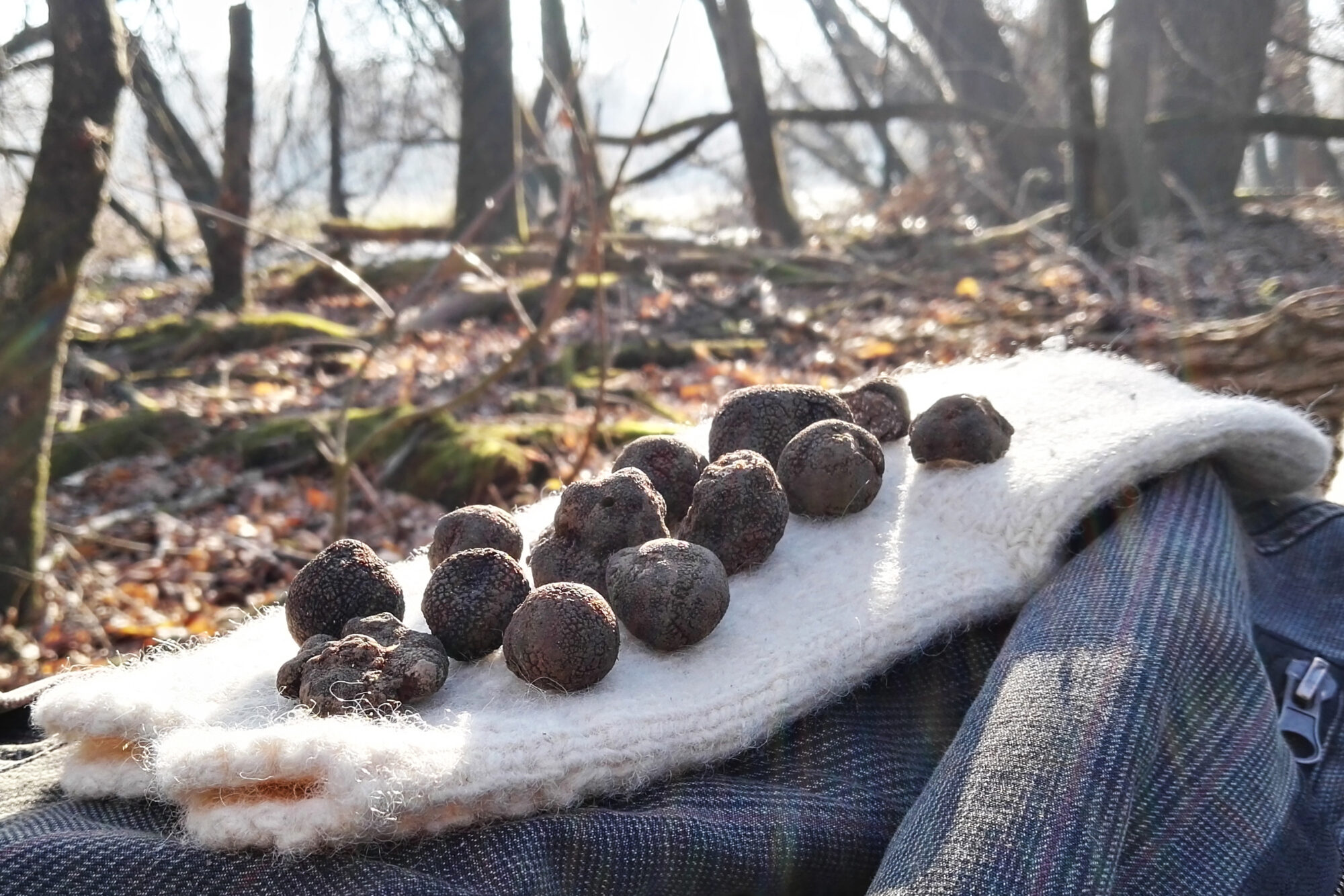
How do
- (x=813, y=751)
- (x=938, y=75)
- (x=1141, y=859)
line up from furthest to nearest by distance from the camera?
(x=938, y=75), (x=813, y=751), (x=1141, y=859)

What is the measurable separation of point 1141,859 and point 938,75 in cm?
1118

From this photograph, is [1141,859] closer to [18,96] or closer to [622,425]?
[622,425]

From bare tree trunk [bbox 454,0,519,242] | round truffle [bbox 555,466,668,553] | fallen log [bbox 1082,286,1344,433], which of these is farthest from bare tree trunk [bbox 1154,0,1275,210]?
round truffle [bbox 555,466,668,553]

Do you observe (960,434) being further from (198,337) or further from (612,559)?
(198,337)

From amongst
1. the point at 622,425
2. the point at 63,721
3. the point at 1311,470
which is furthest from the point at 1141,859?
the point at 622,425

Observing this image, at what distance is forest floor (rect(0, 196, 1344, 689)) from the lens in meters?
3.88

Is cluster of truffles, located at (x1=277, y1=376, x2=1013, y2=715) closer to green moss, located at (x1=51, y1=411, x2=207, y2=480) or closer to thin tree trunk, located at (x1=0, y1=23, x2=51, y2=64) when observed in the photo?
thin tree trunk, located at (x1=0, y1=23, x2=51, y2=64)

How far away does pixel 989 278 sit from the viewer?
7.12 metres

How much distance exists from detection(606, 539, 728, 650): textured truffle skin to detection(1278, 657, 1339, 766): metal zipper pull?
2.78ft

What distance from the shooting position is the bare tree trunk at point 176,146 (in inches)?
158

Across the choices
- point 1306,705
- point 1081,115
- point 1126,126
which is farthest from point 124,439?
point 1126,126

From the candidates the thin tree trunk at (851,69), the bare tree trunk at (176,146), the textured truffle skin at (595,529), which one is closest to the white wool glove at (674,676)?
the textured truffle skin at (595,529)

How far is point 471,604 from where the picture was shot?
4.40ft

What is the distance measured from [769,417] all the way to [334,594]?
2.67 ft
